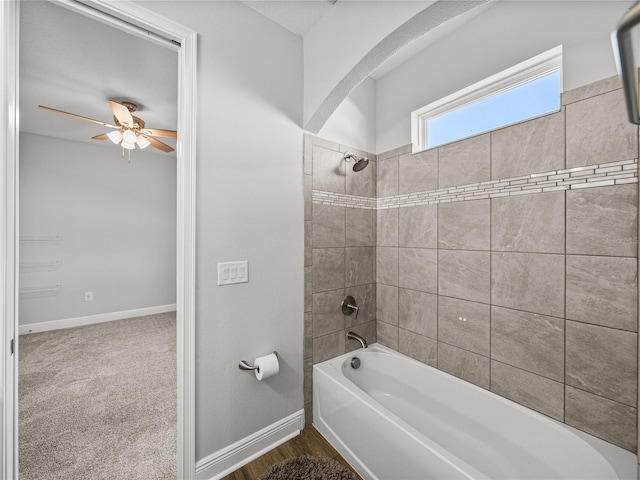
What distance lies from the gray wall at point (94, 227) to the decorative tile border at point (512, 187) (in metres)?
3.65

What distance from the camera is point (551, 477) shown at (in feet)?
4.29

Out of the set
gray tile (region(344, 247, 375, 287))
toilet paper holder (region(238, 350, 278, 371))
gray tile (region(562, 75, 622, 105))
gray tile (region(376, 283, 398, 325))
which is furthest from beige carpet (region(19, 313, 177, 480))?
gray tile (region(562, 75, 622, 105))

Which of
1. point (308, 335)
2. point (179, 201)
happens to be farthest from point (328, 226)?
point (179, 201)

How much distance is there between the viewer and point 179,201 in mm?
1423

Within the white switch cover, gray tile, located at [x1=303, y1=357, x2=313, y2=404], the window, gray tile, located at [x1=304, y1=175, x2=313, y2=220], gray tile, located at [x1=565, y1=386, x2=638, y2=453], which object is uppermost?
the window

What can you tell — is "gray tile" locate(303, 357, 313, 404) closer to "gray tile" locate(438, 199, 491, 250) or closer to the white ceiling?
"gray tile" locate(438, 199, 491, 250)

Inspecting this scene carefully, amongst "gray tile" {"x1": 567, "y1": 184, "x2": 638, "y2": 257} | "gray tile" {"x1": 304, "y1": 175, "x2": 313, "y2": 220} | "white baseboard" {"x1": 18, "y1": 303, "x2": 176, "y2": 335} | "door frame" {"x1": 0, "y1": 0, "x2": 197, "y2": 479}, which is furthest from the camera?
"white baseboard" {"x1": 18, "y1": 303, "x2": 176, "y2": 335}

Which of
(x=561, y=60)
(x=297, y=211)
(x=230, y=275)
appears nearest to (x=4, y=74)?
(x=230, y=275)

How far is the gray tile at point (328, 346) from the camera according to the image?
1939 mm

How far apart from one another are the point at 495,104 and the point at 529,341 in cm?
145

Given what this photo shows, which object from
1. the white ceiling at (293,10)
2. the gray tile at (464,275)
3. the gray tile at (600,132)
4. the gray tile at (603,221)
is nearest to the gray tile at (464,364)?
the gray tile at (464,275)

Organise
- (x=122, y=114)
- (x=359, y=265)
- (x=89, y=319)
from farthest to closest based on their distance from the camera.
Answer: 1. (x=89, y=319)
2. (x=122, y=114)
3. (x=359, y=265)

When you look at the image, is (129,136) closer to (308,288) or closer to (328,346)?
(308,288)

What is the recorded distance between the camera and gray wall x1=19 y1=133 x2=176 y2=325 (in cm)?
357
